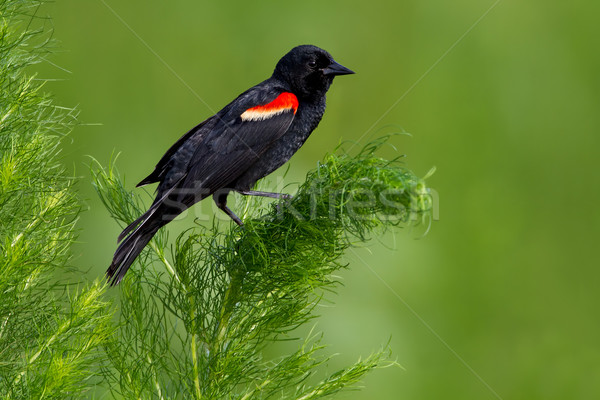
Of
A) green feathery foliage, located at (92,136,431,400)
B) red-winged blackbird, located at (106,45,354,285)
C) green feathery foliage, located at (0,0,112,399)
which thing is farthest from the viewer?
red-winged blackbird, located at (106,45,354,285)

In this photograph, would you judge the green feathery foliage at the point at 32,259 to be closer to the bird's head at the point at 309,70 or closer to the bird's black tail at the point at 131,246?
the bird's black tail at the point at 131,246

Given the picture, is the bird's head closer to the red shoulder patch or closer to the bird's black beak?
the bird's black beak

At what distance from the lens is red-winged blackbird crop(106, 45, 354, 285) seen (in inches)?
94.1

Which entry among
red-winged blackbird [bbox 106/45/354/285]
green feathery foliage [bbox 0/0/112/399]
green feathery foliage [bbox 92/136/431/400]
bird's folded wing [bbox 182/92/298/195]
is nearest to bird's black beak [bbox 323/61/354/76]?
red-winged blackbird [bbox 106/45/354/285]

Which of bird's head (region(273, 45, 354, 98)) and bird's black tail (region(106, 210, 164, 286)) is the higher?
bird's head (region(273, 45, 354, 98))

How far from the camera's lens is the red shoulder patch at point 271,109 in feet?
8.54

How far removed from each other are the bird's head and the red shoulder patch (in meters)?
0.16

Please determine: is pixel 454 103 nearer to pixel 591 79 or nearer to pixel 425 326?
pixel 591 79

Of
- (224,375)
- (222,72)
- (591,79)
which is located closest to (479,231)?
(591,79)

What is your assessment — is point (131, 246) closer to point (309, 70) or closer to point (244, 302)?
point (244, 302)

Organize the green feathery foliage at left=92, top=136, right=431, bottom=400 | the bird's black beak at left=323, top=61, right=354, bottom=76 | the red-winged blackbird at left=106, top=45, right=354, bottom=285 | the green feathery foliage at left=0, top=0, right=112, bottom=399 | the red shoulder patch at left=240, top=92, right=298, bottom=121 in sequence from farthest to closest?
the bird's black beak at left=323, top=61, right=354, bottom=76 < the red shoulder patch at left=240, top=92, right=298, bottom=121 < the red-winged blackbird at left=106, top=45, right=354, bottom=285 < the green feathery foliage at left=92, top=136, right=431, bottom=400 < the green feathery foliage at left=0, top=0, right=112, bottom=399

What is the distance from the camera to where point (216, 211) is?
2740 mm

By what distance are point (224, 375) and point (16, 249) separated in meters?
0.64

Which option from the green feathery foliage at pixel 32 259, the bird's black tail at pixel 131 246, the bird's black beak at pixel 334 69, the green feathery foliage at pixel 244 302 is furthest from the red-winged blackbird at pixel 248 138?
the green feathery foliage at pixel 32 259
